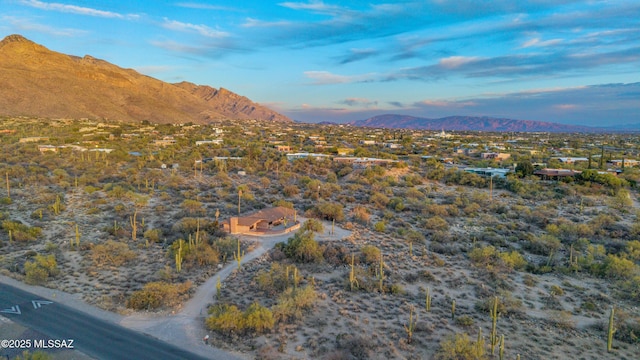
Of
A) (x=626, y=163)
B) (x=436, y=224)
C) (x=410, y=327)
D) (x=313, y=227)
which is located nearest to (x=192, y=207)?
(x=313, y=227)

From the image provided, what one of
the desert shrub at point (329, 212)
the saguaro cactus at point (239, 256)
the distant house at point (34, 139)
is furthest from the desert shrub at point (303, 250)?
the distant house at point (34, 139)

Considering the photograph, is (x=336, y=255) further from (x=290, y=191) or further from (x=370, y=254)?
(x=290, y=191)

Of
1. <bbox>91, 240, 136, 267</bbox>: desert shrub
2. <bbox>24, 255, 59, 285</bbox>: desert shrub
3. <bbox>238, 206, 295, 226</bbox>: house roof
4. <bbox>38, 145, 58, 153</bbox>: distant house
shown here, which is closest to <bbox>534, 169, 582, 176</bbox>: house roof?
<bbox>238, 206, 295, 226</bbox>: house roof

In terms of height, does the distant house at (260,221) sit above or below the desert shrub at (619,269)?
above

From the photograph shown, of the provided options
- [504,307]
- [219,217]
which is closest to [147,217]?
[219,217]

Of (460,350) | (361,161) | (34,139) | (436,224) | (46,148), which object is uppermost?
(34,139)

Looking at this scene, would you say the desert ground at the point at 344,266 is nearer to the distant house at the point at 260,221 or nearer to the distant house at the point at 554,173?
the distant house at the point at 260,221

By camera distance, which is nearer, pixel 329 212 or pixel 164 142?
pixel 329 212

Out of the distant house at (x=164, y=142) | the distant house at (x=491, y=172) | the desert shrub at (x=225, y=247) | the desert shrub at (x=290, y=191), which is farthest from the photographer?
the distant house at (x=164, y=142)
